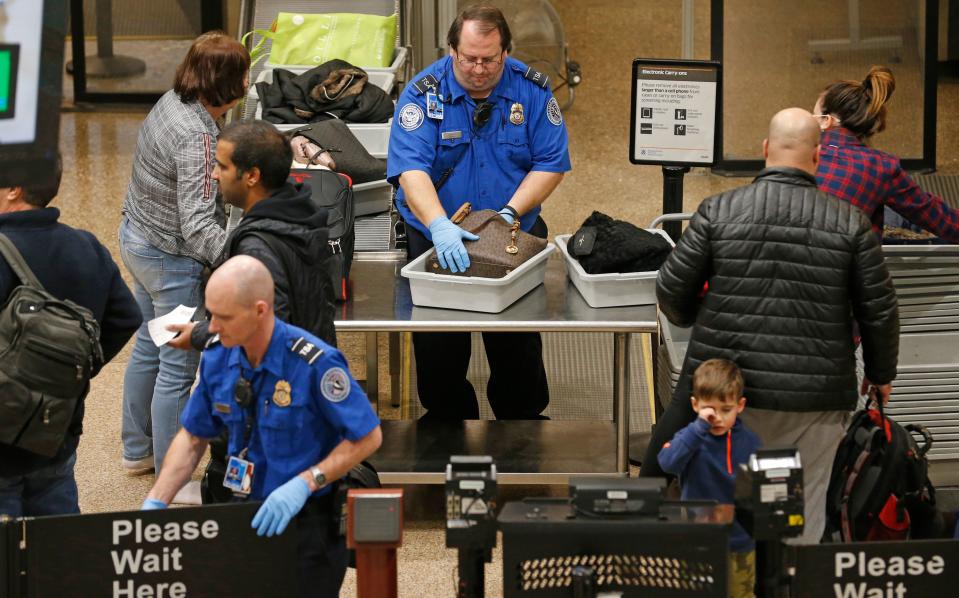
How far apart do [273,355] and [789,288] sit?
4.99 feet

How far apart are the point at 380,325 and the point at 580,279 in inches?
30.0

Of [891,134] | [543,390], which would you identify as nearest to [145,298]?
[543,390]

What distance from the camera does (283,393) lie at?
11.2 feet

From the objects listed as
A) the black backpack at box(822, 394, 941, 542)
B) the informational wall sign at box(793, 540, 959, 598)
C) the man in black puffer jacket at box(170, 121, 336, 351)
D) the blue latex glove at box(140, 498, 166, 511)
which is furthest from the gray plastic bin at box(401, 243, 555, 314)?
the informational wall sign at box(793, 540, 959, 598)

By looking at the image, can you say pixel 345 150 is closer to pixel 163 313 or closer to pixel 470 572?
pixel 163 313

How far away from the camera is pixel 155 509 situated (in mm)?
3250

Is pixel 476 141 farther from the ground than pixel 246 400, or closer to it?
farther from the ground

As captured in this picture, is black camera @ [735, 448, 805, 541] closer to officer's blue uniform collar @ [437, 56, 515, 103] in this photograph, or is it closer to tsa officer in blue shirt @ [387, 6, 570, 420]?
tsa officer in blue shirt @ [387, 6, 570, 420]

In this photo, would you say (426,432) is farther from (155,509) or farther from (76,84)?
(76,84)

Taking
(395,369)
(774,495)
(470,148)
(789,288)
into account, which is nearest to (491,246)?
(470,148)

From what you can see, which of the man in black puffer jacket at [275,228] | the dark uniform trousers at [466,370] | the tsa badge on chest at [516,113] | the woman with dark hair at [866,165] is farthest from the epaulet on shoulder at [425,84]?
the woman with dark hair at [866,165]

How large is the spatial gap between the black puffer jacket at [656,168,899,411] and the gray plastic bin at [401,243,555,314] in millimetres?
930

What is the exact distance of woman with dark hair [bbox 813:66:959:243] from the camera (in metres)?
4.80

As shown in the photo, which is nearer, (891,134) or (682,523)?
(682,523)
